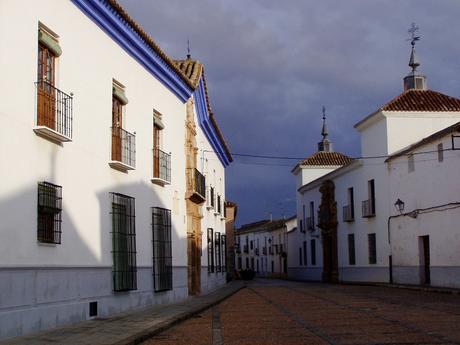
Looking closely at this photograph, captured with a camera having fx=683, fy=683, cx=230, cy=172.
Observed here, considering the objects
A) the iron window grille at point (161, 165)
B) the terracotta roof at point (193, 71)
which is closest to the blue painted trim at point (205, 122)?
the terracotta roof at point (193, 71)

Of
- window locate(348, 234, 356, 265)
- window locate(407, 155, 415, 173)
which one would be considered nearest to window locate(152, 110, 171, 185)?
window locate(407, 155, 415, 173)

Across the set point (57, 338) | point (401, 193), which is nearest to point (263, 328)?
point (57, 338)

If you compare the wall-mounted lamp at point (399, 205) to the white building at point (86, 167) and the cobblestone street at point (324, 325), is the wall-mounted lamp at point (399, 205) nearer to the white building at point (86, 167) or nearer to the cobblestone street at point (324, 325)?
the cobblestone street at point (324, 325)

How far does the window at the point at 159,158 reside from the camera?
1716 cm

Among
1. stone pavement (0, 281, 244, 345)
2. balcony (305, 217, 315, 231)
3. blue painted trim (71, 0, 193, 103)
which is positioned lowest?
stone pavement (0, 281, 244, 345)

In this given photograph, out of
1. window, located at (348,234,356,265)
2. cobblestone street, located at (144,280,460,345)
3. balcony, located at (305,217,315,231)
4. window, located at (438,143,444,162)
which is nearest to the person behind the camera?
cobblestone street, located at (144,280,460,345)

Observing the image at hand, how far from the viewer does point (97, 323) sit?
11891 mm

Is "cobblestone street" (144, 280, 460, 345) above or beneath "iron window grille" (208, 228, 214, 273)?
beneath

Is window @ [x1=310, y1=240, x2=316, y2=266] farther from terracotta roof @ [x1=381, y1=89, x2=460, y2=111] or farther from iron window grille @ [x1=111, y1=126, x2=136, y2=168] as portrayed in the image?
iron window grille @ [x1=111, y1=126, x2=136, y2=168]

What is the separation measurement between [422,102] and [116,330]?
970 inches

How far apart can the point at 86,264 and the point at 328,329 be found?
14.8 ft

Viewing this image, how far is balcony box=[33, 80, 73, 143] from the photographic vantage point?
10453 mm

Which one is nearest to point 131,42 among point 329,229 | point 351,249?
point 351,249

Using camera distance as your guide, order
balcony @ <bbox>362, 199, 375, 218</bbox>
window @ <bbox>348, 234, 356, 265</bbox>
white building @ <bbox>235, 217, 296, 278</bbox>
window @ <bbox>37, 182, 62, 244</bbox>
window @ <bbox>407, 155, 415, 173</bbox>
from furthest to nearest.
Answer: white building @ <bbox>235, 217, 296, 278</bbox>
window @ <bbox>348, 234, 356, 265</bbox>
balcony @ <bbox>362, 199, 375, 218</bbox>
window @ <bbox>407, 155, 415, 173</bbox>
window @ <bbox>37, 182, 62, 244</bbox>
